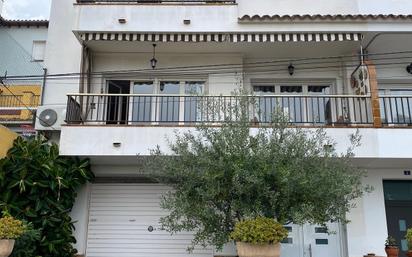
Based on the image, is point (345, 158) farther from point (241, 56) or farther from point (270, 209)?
point (241, 56)

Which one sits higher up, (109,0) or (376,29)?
(109,0)

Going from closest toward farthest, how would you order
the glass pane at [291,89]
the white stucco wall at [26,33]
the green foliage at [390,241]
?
the green foliage at [390,241] < the glass pane at [291,89] < the white stucco wall at [26,33]

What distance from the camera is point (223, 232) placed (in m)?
9.12

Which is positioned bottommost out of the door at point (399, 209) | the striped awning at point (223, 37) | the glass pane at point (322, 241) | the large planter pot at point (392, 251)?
the large planter pot at point (392, 251)

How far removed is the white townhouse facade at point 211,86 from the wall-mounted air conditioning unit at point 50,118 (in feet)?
0.11

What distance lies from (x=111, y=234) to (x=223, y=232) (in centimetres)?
518

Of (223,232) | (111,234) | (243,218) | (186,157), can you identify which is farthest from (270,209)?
(111,234)

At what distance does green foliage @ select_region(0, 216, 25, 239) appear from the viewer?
9141 millimetres

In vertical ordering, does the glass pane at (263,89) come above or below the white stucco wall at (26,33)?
below

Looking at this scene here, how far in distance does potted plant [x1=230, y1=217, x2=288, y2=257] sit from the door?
6730mm

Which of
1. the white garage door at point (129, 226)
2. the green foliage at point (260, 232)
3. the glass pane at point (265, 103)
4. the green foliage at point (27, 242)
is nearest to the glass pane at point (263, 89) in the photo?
the glass pane at point (265, 103)

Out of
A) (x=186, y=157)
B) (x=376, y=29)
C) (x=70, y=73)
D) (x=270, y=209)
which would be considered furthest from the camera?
(x=70, y=73)

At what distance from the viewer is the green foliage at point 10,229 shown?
9141 mm

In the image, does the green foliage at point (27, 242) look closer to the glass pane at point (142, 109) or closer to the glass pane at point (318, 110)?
the glass pane at point (142, 109)
